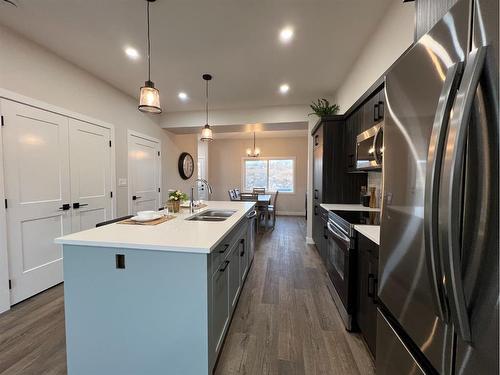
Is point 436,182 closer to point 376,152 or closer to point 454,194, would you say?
point 454,194

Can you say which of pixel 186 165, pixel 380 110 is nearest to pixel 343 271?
pixel 380 110

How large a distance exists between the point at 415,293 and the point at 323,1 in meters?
2.28

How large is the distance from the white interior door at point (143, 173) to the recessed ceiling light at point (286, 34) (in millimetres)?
3038

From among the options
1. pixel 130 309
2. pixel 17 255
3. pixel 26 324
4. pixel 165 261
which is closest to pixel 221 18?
pixel 165 261

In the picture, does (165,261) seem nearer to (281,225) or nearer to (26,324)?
(26,324)

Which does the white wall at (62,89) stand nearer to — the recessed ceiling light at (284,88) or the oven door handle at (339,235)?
the recessed ceiling light at (284,88)

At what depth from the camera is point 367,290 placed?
5.26ft

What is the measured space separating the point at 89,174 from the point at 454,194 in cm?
383

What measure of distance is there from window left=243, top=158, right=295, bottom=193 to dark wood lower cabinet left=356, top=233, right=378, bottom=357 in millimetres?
6241

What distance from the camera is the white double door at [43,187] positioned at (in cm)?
229

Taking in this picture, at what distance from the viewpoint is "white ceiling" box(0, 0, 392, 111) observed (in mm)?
1987

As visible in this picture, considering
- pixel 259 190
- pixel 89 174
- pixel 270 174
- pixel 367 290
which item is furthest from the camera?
pixel 270 174

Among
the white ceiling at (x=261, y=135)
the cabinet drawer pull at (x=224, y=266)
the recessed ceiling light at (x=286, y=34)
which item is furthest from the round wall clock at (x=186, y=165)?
the cabinet drawer pull at (x=224, y=266)

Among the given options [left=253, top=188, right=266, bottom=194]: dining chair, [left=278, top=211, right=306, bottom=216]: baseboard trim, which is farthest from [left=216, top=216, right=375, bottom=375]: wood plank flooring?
[left=278, top=211, right=306, bottom=216]: baseboard trim
